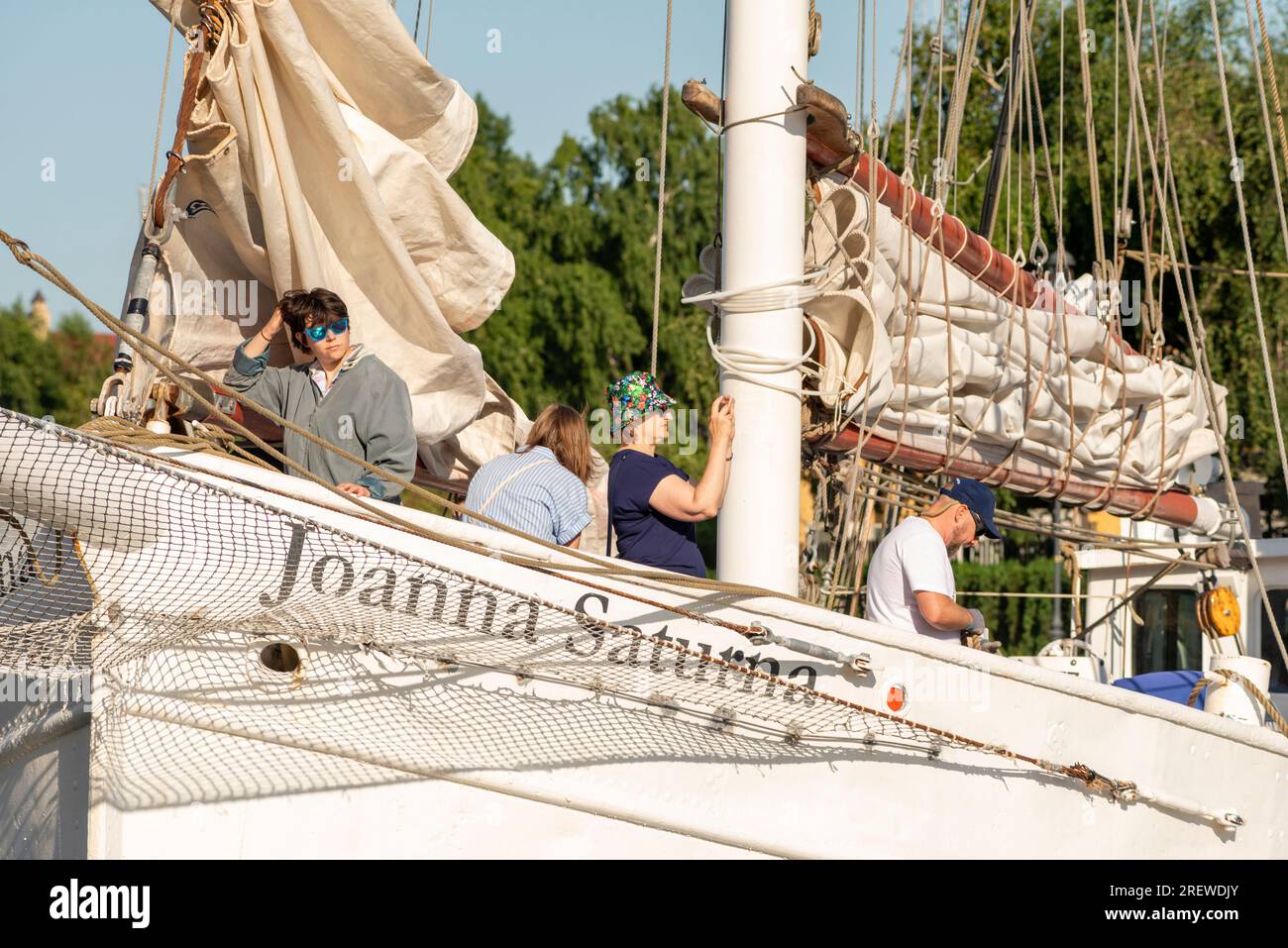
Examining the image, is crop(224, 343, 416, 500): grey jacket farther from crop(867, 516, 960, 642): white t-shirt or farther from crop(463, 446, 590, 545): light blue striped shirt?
crop(867, 516, 960, 642): white t-shirt

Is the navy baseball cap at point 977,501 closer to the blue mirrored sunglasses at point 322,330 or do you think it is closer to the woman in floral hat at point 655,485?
the woman in floral hat at point 655,485

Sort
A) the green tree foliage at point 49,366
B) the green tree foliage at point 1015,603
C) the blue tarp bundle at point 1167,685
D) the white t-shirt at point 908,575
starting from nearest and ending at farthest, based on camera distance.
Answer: the white t-shirt at point 908,575 → the blue tarp bundle at point 1167,685 → the green tree foliage at point 1015,603 → the green tree foliage at point 49,366

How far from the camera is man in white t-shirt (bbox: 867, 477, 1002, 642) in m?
4.52

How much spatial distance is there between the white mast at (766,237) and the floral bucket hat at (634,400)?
26 centimetres

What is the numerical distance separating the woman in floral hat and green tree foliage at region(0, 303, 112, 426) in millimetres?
30189

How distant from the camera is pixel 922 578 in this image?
4.58 metres

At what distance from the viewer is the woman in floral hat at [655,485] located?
423 cm

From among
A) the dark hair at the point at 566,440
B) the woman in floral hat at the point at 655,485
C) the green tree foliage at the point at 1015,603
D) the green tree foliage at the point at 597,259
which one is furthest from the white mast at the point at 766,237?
the green tree foliage at the point at 597,259

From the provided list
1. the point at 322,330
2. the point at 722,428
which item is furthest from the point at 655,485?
the point at 322,330

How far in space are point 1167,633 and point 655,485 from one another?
488 cm

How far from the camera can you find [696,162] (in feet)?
97.9

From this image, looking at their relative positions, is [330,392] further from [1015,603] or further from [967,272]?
[1015,603]

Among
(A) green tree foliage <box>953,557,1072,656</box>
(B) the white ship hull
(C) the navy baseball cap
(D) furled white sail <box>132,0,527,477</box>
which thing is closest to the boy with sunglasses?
(D) furled white sail <box>132,0,527,477</box>
